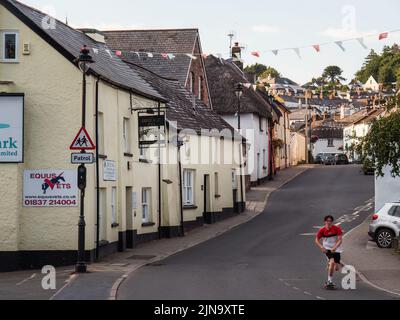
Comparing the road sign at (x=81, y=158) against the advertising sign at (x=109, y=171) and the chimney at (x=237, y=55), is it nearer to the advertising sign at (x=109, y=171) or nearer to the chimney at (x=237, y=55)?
the advertising sign at (x=109, y=171)

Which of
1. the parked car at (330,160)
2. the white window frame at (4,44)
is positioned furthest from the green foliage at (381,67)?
the white window frame at (4,44)

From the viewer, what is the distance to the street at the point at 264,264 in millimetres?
17812

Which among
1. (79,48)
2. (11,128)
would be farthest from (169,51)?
(11,128)

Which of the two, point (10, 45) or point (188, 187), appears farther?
point (188, 187)

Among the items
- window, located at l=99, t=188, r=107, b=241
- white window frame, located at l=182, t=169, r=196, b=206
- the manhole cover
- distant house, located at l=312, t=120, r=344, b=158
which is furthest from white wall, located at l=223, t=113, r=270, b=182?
distant house, located at l=312, t=120, r=344, b=158

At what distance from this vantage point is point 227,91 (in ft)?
204

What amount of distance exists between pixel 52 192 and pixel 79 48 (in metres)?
6.16

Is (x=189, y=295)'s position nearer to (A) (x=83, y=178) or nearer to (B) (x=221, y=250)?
(A) (x=83, y=178)

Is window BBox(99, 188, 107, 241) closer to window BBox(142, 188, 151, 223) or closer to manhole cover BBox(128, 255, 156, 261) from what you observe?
manhole cover BBox(128, 255, 156, 261)

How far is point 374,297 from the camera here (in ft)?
56.6

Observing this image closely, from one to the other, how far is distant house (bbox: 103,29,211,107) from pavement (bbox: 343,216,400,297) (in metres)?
18.4

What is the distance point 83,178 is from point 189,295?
6.31 m

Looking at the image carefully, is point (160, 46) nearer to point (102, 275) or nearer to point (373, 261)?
point (373, 261)
